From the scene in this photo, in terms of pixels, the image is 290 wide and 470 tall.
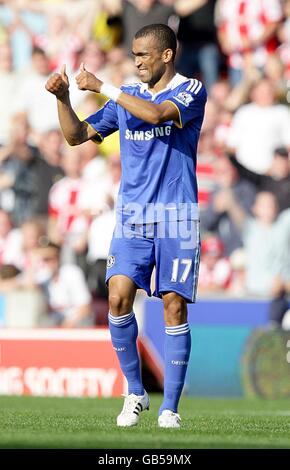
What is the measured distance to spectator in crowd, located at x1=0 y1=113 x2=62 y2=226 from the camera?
1549 centimetres

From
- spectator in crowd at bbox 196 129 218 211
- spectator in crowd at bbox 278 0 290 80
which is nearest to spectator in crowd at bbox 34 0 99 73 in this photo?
spectator in crowd at bbox 196 129 218 211

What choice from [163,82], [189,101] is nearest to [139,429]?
[189,101]

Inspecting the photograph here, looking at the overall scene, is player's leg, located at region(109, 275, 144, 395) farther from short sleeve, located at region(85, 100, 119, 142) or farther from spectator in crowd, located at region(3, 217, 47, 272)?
spectator in crowd, located at region(3, 217, 47, 272)

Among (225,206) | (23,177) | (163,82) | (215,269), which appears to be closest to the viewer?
(163,82)

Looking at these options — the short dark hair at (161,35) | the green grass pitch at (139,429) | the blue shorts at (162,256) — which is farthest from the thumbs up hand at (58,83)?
the green grass pitch at (139,429)

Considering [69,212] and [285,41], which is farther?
[285,41]

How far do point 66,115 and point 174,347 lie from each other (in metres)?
1.71

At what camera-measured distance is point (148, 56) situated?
25.7 ft

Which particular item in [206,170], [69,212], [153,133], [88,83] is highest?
[88,83]

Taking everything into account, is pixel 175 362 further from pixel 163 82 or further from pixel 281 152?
pixel 281 152

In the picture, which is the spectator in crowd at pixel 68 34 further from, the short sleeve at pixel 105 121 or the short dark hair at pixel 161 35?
the short dark hair at pixel 161 35

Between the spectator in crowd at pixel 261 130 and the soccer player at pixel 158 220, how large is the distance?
6.76m

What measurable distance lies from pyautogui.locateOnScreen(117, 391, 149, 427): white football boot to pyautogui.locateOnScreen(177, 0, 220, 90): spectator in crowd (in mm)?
8475
